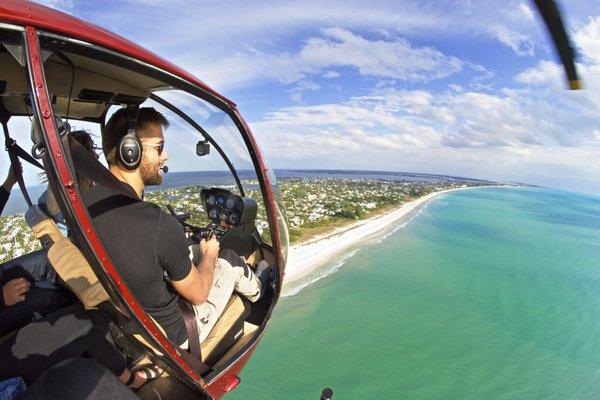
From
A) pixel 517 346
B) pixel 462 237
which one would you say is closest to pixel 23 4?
pixel 517 346

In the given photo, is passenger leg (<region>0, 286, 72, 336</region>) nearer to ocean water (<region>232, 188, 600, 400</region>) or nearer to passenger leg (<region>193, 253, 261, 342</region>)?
passenger leg (<region>193, 253, 261, 342</region>)

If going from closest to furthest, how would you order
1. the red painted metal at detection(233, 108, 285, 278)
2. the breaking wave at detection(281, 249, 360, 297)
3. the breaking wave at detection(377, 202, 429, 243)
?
the red painted metal at detection(233, 108, 285, 278)
the breaking wave at detection(281, 249, 360, 297)
the breaking wave at detection(377, 202, 429, 243)

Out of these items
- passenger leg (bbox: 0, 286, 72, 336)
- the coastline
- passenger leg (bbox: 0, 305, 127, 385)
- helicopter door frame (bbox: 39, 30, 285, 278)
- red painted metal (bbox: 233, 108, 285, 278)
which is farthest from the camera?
the coastline

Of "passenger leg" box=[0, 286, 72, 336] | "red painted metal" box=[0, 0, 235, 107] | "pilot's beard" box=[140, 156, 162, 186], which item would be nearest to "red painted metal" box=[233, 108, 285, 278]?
"pilot's beard" box=[140, 156, 162, 186]

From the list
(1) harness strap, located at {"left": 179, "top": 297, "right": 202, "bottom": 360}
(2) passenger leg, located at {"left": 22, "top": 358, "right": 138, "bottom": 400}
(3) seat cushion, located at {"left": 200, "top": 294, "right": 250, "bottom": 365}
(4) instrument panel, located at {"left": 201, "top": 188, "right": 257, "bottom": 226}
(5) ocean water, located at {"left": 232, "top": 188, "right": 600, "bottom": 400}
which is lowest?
A: (5) ocean water, located at {"left": 232, "top": 188, "right": 600, "bottom": 400}

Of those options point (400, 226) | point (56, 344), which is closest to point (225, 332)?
point (56, 344)

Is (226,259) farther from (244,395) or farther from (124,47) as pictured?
(244,395)
